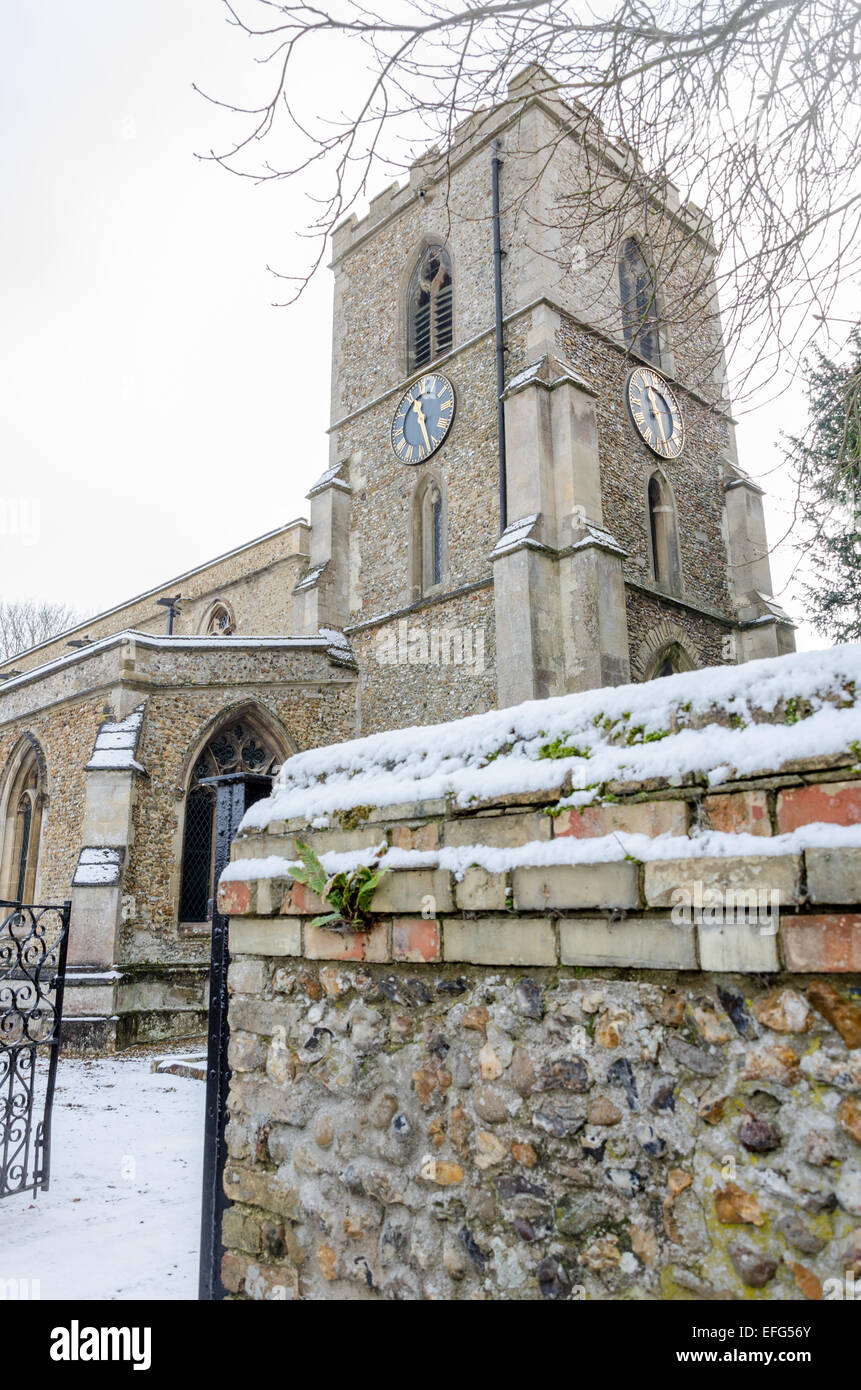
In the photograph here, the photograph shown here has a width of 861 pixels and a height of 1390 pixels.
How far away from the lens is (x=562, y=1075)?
6.57 feet

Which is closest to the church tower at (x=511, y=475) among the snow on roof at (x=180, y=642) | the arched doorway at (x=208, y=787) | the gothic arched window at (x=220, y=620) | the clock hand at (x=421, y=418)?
the clock hand at (x=421, y=418)

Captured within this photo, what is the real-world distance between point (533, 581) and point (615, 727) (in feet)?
37.7

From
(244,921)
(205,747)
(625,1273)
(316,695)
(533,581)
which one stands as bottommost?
(625,1273)

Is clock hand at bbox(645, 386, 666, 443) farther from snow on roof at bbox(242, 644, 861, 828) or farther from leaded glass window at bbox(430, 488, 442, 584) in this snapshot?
snow on roof at bbox(242, 644, 861, 828)

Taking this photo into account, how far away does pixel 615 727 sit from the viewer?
210cm

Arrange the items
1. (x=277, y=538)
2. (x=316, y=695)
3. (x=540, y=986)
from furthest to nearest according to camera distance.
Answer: (x=277, y=538)
(x=316, y=695)
(x=540, y=986)

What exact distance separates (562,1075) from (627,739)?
79 centimetres

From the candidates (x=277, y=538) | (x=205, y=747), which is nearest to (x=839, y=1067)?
(x=205, y=747)

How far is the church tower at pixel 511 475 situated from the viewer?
1373 centimetres

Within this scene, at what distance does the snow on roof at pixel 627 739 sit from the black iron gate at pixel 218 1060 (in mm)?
734

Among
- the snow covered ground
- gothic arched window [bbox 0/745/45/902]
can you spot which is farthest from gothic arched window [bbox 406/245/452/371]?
the snow covered ground

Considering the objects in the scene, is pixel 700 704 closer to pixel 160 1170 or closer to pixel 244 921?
pixel 244 921

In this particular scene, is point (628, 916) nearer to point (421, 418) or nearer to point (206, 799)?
point (206, 799)

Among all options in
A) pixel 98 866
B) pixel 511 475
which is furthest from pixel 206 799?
pixel 511 475
